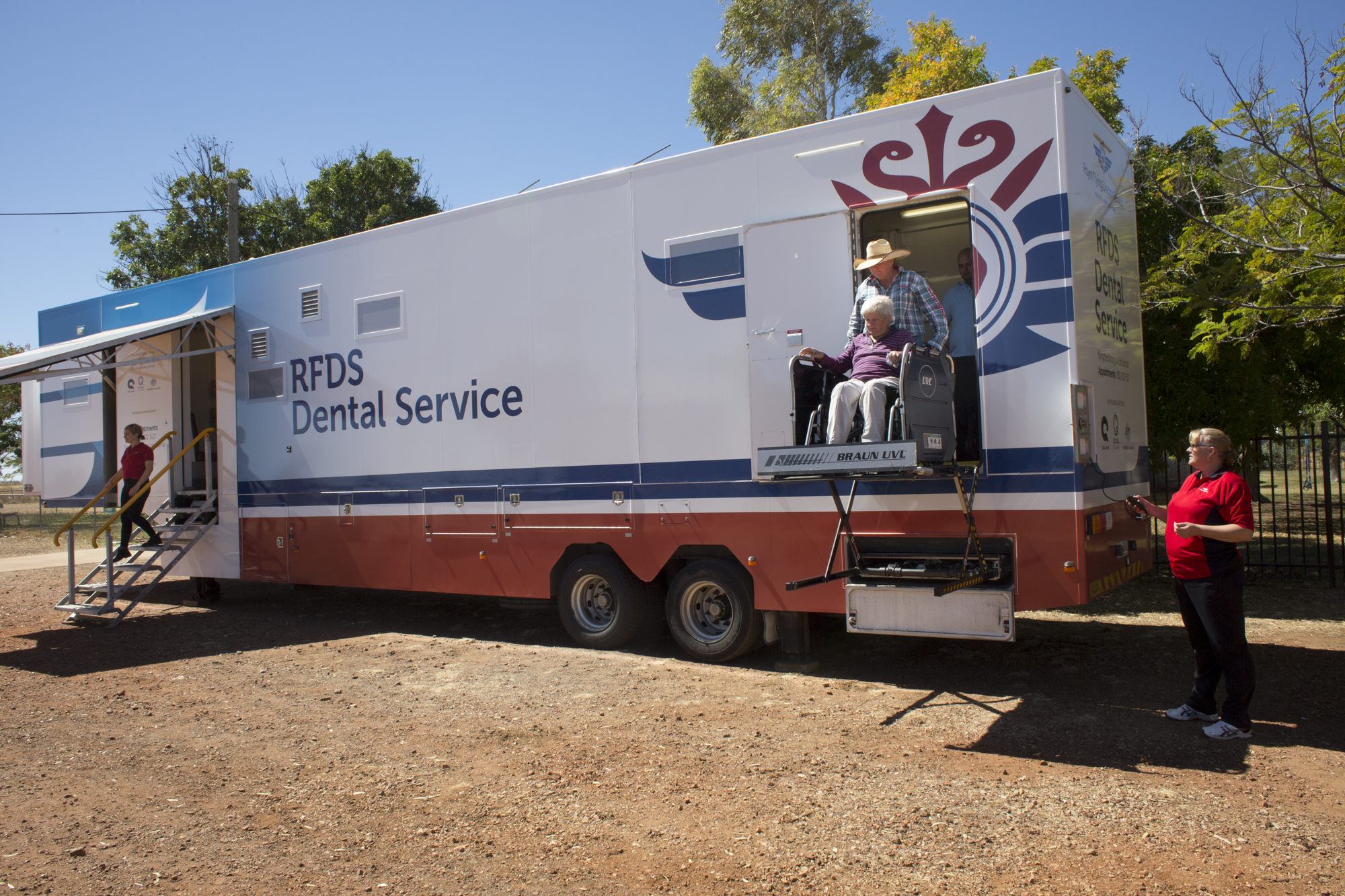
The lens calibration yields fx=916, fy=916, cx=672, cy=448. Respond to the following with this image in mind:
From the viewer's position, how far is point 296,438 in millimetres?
9109

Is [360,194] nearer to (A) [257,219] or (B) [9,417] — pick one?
(A) [257,219]

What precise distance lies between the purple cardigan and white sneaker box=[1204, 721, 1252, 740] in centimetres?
249

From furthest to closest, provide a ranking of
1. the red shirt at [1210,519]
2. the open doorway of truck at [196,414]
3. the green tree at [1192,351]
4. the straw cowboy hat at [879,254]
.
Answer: the open doorway of truck at [196,414]
the green tree at [1192,351]
the straw cowboy hat at [879,254]
the red shirt at [1210,519]

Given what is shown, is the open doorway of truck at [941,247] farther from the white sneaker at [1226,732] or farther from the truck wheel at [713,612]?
the white sneaker at [1226,732]

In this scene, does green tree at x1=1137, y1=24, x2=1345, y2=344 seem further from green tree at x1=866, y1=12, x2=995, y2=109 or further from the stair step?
the stair step

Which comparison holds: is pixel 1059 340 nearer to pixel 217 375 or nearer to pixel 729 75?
pixel 217 375

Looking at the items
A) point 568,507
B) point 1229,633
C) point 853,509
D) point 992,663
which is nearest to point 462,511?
point 568,507

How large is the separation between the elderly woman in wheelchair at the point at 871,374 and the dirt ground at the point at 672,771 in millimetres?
1720

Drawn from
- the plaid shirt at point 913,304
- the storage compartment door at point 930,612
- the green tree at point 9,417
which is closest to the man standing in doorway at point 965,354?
the plaid shirt at point 913,304

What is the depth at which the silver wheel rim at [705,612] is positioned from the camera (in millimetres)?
6723

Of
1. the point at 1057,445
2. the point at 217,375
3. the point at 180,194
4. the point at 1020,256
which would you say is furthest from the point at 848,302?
the point at 180,194

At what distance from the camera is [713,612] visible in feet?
22.3

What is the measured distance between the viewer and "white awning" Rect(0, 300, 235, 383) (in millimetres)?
8477

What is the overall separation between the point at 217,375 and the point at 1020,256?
8270mm
